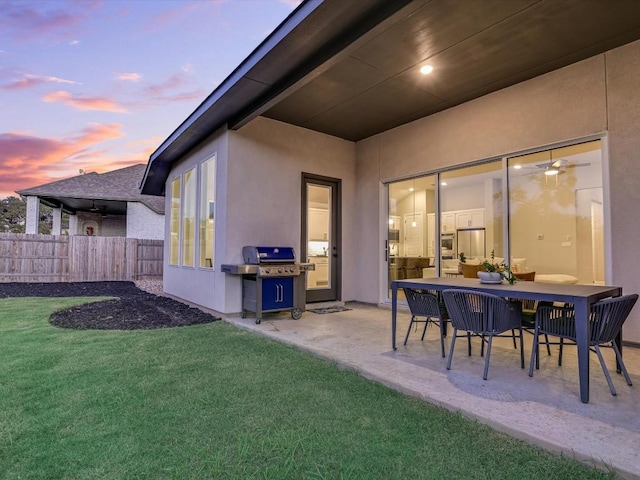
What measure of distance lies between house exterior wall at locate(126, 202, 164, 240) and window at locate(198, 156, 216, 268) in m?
9.83

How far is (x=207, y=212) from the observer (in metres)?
6.28

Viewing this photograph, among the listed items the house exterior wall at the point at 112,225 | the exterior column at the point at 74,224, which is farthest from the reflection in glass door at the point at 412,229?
the exterior column at the point at 74,224

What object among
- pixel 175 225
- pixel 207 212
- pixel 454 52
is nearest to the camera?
pixel 454 52

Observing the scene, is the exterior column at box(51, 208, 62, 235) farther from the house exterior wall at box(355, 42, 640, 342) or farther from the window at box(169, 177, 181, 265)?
the house exterior wall at box(355, 42, 640, 342)

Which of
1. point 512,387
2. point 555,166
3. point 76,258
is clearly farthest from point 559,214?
point 76,258

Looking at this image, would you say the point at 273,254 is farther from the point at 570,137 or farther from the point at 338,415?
the point at 570,137

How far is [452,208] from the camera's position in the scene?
5.80 metres

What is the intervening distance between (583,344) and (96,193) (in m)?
16.0

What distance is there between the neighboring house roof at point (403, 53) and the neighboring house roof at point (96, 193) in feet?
34.1

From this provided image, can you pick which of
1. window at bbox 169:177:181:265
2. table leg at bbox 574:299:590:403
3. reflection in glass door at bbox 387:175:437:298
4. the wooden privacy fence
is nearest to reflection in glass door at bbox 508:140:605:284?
reflection in glass door at bbox 387:175:437:298

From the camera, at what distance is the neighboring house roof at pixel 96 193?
1345cm

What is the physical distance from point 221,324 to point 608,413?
436 centimetres

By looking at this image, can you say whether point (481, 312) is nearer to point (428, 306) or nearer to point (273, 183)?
point (428, 306)

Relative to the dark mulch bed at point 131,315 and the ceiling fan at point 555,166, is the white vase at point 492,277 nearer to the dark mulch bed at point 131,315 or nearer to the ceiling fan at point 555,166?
the ceiling fan at point 555,166
